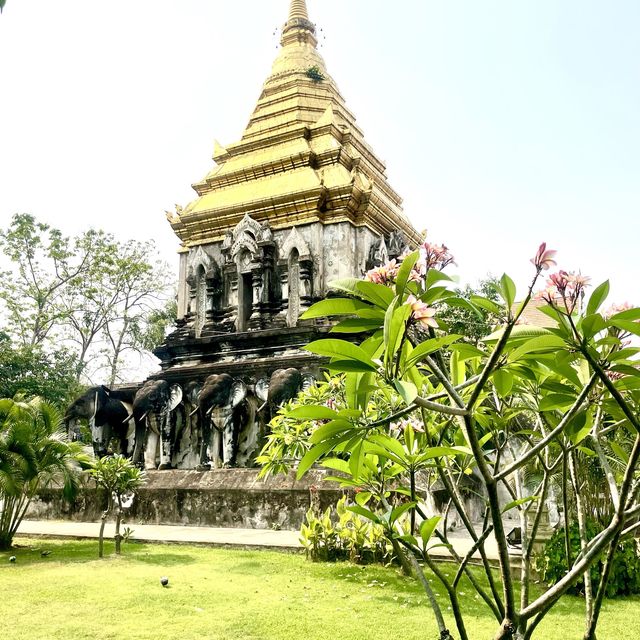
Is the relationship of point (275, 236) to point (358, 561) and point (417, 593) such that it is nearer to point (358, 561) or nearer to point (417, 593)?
point (358, 561)

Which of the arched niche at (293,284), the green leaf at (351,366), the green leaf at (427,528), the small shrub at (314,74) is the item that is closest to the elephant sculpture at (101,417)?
the arched niche at (293,284)

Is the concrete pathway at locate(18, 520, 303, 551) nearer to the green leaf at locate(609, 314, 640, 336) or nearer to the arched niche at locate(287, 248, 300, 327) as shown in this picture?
the arched niche at locate(287, 248, 300, 327)

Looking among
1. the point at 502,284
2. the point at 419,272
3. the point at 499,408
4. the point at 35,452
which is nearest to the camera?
the point at 502,284

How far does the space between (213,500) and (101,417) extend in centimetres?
481

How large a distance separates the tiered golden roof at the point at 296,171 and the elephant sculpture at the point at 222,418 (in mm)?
4790

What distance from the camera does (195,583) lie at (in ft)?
19.2

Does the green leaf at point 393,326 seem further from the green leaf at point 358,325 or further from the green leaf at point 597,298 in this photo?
the green leaf at point 597,298

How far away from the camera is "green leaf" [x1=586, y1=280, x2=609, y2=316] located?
1834mm

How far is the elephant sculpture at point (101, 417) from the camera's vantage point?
1331 centimetres

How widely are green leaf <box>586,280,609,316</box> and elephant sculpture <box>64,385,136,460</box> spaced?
12.8m

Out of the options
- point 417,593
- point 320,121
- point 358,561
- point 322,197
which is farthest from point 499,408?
point 320,121

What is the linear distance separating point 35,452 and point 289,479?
3.67m

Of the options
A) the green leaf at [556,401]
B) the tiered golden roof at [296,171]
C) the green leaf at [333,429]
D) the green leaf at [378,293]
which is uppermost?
the tiered golden roof at [296,171]

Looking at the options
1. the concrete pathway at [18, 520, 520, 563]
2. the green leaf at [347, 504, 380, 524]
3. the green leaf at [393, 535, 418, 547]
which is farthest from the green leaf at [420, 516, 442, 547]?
the concrete pathway at [18, 520, 520, 563]
